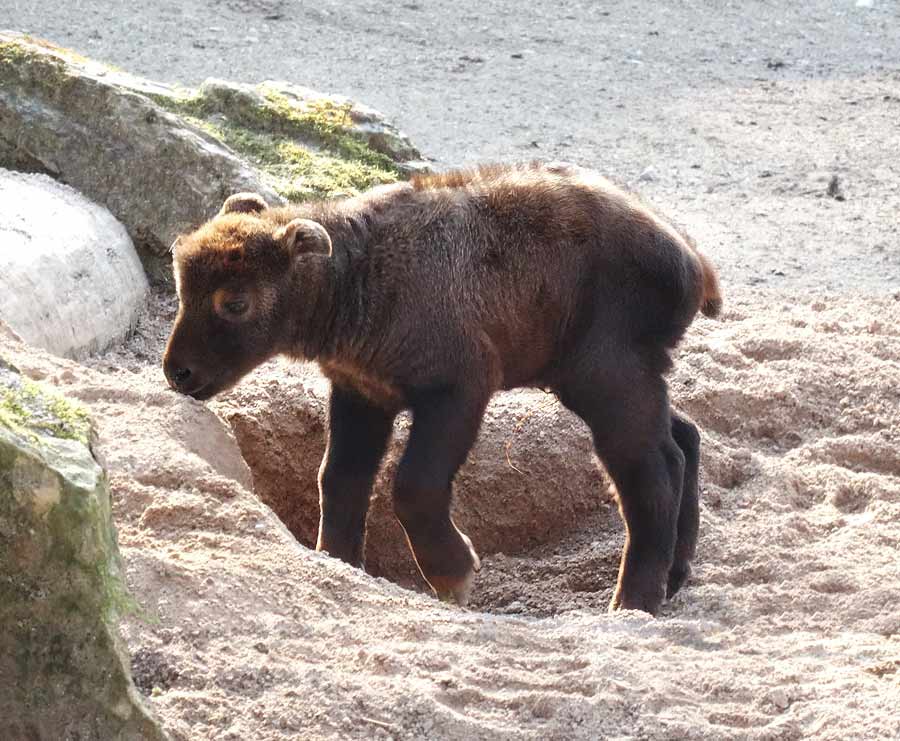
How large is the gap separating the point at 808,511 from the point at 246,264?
2.96 meters

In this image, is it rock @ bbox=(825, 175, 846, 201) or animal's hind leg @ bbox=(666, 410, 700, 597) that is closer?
animal's hind leg @ bbox=(666, 410, 700, 597)

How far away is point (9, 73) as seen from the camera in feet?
29.6

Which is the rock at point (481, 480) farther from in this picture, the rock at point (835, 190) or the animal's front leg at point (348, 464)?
the rock at point (835, 190)

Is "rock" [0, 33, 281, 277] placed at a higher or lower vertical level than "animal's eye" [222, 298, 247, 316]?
lower

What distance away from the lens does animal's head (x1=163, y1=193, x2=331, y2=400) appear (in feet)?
20.8

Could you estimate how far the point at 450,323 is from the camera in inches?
252

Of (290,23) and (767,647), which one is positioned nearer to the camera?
(767,647)

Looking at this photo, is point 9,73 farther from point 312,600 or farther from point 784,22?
point 784,22

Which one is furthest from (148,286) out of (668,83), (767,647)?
(668,83)

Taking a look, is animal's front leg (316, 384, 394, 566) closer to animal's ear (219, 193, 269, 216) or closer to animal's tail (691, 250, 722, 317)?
animal's ear (219, 193, 269, 216)

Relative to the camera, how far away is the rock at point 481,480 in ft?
25.2

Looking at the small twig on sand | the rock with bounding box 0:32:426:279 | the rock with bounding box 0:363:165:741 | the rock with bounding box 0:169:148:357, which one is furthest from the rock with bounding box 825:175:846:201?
the rock with bounding box 0:363:165:741

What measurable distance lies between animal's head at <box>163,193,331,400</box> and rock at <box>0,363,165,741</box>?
2489mm

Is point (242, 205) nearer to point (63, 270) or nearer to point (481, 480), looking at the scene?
point (63, 270)
